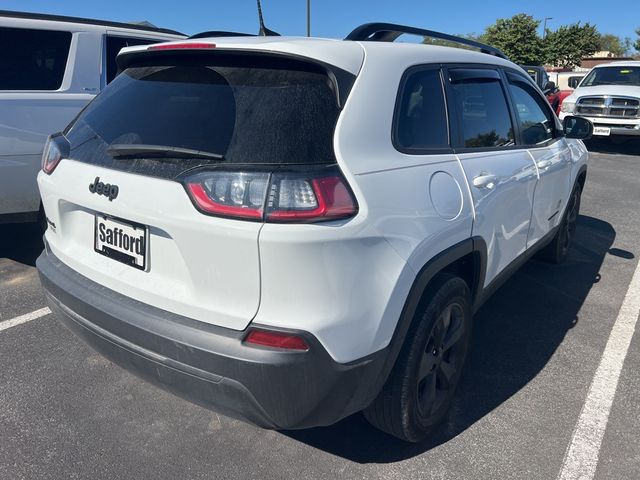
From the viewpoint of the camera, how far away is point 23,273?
4.48 meters

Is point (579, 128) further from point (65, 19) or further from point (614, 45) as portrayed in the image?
point (614, 45)

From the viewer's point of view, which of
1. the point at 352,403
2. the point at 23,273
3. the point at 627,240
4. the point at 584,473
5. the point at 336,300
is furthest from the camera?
the point at 627,240

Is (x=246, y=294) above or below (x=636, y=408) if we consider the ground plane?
above

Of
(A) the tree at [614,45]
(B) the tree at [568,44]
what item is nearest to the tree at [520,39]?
A: (B) the tree at [568,44]

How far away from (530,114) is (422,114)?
169 cm

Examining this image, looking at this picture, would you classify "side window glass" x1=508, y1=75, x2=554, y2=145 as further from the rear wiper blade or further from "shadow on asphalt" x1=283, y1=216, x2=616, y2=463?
the rear wiper blade

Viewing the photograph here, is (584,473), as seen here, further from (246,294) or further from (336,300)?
(246,294)

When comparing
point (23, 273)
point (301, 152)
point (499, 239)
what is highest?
point (301, 152)

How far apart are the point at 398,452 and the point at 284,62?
174 centimetres

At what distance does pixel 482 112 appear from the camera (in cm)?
304

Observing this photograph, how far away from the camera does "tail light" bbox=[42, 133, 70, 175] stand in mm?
2545

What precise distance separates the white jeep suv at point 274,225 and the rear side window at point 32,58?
207 cm

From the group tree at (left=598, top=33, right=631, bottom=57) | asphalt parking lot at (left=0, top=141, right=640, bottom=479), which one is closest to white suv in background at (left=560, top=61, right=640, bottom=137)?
asphalt parking lot at (left=0, top=141, right=640, bottom=479)

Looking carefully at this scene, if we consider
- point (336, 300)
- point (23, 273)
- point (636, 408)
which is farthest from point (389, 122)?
point (23, 273)
